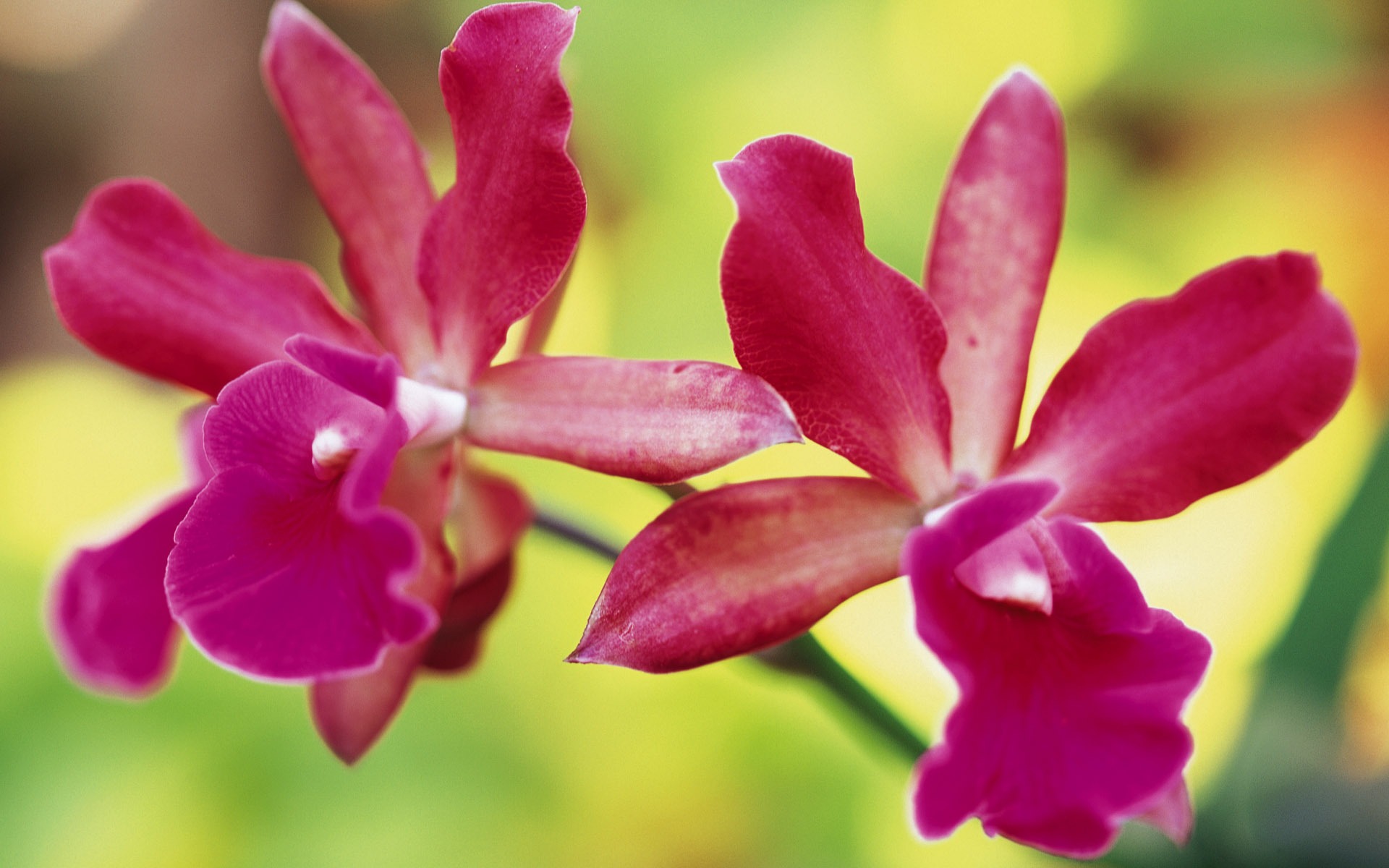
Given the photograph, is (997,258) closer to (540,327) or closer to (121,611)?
(540,327)

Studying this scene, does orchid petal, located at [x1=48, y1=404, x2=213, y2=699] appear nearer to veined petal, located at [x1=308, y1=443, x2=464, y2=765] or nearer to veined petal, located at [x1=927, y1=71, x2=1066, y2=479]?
veined petal, located at [x1=308, y1=443, x2=464, y2=765]

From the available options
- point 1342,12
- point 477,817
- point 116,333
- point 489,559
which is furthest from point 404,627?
point 1342,12

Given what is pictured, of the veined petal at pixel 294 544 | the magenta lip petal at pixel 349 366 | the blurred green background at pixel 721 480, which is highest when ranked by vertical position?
the magenta lip petal at pixel 349 366

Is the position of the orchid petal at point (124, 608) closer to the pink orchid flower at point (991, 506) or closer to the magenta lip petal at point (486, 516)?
the magenta lip petal at point (486, 516)

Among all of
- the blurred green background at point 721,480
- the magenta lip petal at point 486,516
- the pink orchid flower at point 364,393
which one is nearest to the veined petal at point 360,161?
the pink orchid flower at point 364,393

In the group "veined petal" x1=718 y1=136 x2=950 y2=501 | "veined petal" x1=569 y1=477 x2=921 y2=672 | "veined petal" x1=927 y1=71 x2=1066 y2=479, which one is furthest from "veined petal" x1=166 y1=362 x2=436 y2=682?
"veined petal" x1=927 y1=71 x2=1066 y2=479
